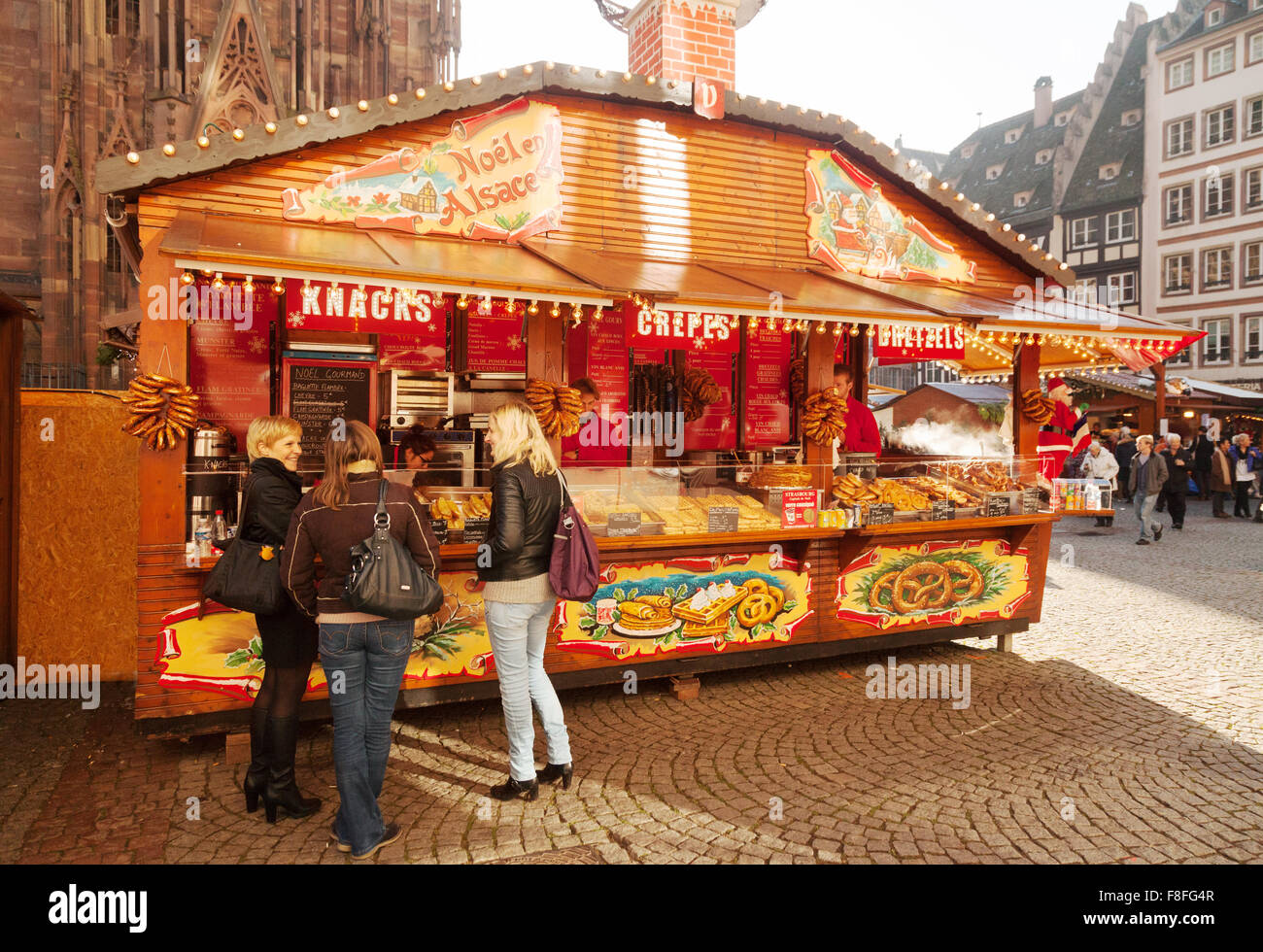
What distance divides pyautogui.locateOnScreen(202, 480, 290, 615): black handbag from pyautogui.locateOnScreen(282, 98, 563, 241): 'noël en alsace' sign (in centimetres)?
275

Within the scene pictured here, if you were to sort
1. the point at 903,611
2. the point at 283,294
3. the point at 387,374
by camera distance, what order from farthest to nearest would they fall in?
1. the point at 387,374
2. the point at 903,611
3. the point at 283,294

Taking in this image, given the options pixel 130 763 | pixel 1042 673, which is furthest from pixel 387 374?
pixel 1042 673

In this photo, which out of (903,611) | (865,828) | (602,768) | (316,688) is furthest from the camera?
(903,611)

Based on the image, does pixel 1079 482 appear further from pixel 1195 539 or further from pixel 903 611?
pixel 1195 539

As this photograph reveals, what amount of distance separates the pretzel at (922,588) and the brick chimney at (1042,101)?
1788 inches

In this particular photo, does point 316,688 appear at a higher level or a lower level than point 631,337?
lower

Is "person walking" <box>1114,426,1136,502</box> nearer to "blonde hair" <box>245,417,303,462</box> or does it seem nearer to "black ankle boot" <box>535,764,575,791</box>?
"black ankle boot" <box>535,764,575,791</box>

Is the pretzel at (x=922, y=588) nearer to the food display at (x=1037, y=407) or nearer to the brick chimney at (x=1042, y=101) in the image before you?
the food display at (x=1037, y=407)

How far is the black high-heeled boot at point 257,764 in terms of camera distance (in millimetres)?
4152

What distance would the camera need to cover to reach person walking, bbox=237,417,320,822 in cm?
401

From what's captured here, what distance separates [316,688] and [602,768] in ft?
6.47

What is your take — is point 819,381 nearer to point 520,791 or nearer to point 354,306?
point 354,306

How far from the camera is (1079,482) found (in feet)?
25.4

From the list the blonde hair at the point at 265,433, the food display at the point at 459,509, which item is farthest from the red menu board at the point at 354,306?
the food display at the point at 459,509
